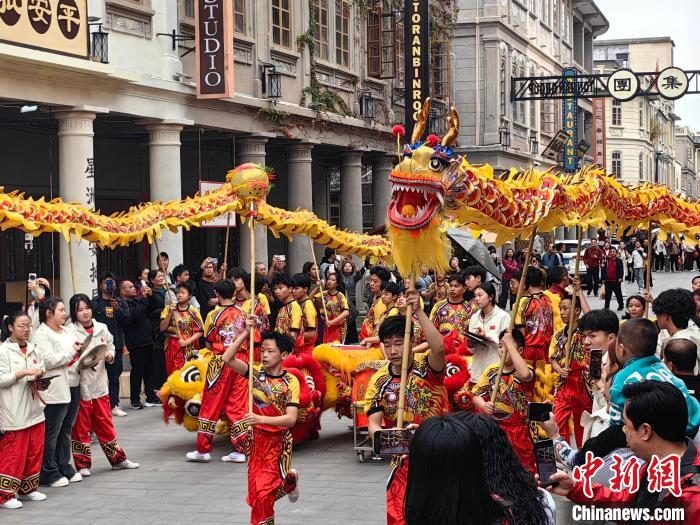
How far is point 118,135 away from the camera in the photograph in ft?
73.8

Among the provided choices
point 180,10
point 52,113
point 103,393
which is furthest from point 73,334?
point 180,10

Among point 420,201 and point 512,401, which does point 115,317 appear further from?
point 420,201

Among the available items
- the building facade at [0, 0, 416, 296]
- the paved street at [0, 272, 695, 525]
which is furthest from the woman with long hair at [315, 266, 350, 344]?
the building facade at [0, 0, 416, 296]

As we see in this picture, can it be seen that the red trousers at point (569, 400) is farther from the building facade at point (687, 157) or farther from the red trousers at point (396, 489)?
the building facade at point (687, 157)

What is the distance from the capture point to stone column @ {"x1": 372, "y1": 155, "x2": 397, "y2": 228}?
30672 mm

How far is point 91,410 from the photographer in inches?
394

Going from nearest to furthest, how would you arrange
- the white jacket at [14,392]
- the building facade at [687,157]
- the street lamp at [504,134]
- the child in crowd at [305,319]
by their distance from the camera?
the white jacket at [14,392]
the child in crowd at [305,319]
the street lamp at [504,134]
the building facade at [687,157]

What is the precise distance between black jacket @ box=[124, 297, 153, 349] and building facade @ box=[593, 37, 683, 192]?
53967 mm

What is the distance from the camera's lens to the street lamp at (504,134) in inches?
1563

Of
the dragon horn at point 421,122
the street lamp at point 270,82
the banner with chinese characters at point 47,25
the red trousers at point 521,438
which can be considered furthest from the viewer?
the street lamp at point 270,82

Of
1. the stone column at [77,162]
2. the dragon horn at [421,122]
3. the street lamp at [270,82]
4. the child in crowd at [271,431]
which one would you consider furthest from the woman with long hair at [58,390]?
the street lamp at [270,82]

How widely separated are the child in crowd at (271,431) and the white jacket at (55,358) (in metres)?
2.11

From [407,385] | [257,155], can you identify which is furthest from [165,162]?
[407,385]

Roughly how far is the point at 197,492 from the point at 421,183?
→ 4.35m
